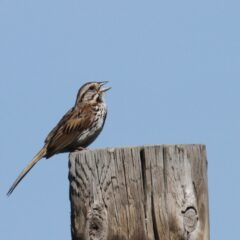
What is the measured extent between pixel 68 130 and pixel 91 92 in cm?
89

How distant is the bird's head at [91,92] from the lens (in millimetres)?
10633

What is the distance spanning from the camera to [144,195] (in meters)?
4.69

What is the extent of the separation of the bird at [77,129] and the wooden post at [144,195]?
4.91 metres

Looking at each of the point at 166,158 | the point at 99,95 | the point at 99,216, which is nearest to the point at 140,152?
the point at 166,158

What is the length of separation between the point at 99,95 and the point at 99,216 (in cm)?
599

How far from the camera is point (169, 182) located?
472 centimetres

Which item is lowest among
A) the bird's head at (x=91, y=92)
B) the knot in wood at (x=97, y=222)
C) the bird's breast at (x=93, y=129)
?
the knot in wood at (x=97, y=222)

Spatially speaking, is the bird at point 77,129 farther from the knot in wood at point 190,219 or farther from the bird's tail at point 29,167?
the knot in wood at point 190,219

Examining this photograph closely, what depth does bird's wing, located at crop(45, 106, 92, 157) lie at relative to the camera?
32.6ft

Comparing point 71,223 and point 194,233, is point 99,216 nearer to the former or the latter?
point 71,223

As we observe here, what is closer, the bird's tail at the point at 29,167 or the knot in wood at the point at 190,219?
the knot in wood at the point at 190,219

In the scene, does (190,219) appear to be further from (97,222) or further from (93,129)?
(93,129)

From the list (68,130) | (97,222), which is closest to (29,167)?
(68,130)

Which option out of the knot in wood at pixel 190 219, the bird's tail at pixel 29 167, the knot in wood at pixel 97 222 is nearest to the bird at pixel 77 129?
the bird's tail at pixel 29 167
